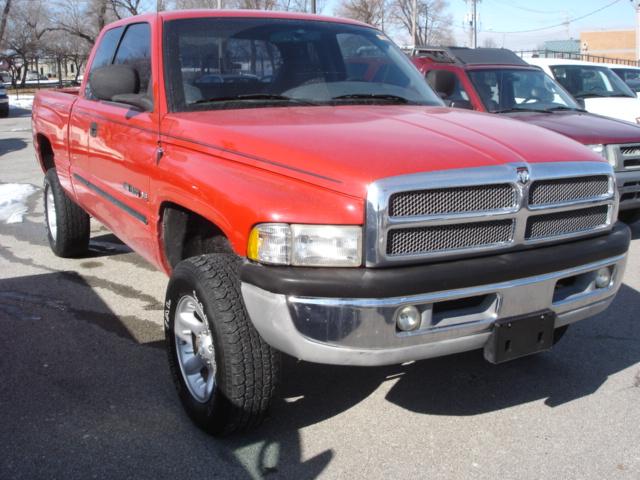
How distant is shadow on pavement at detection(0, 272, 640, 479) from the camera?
3043 mm

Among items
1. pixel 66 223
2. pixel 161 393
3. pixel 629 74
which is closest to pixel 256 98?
pixel 161 393

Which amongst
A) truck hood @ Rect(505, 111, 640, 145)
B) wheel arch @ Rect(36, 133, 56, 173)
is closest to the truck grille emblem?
truck hood @ Rect(505, 111, 640, 145)

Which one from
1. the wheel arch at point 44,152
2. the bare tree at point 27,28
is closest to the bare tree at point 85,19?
the bare tree at point 27,28

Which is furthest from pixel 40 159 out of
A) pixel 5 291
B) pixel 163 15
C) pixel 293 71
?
pixel 293 71

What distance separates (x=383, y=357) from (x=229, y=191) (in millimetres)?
898

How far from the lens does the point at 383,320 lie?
2650 mm

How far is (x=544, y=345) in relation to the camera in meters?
3.00

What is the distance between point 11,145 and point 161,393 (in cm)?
1452

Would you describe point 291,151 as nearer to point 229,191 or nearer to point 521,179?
point 229,191

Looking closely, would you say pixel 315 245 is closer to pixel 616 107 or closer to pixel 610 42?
pixel 616 107

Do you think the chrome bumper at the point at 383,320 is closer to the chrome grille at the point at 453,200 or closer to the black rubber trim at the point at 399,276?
the black rubber trim at the point at 399,276

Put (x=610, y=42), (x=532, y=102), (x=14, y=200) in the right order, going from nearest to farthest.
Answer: (x=532, y=102), (x=14, y=200), (x=610, y=42)

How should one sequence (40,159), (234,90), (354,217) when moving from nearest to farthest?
(354,217)
(234,90)
(40,159)

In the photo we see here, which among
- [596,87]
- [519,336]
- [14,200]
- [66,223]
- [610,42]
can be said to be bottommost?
[14,200]
